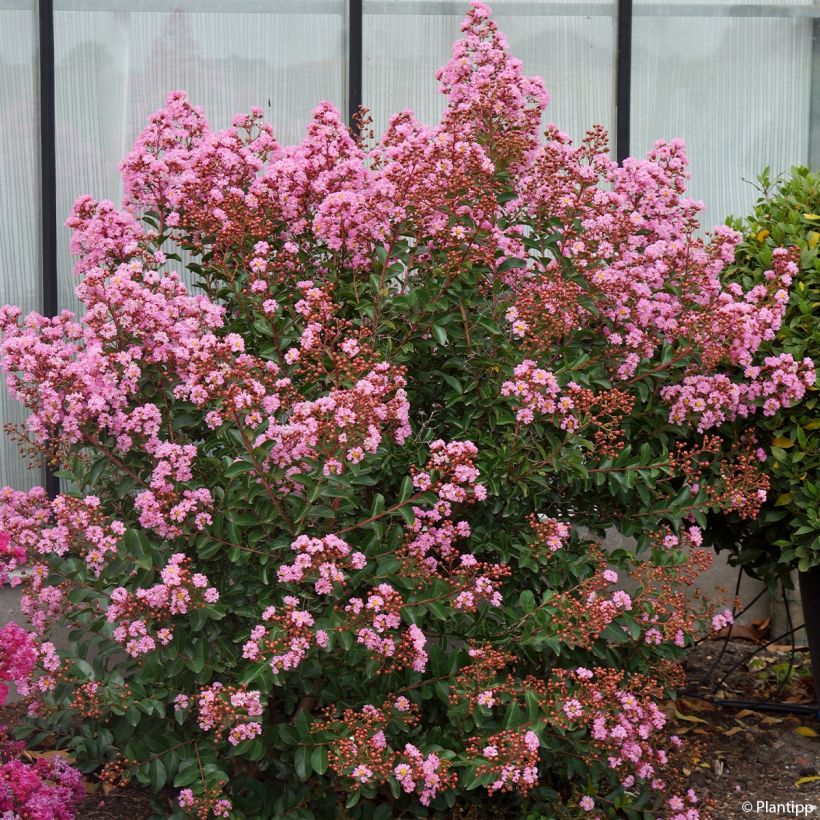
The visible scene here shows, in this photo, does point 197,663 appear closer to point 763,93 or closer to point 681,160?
point 681,160

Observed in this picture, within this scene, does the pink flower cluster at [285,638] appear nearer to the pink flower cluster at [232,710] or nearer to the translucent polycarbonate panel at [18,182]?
the pink flower cluster at [232,710]

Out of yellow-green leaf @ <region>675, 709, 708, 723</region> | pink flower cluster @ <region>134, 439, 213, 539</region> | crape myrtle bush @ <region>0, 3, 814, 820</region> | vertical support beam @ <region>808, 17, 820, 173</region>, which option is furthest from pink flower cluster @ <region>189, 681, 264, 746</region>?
vertical support beam @ <region>808, 17, 820, 173</region>

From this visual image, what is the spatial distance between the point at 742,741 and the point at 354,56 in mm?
2990

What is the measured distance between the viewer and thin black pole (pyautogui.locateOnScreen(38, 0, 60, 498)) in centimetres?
446

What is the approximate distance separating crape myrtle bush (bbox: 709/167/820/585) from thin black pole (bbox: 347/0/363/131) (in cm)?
161

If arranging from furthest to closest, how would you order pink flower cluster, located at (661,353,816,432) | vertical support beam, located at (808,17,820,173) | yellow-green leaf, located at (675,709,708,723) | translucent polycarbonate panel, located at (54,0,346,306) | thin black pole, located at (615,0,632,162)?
vertical support beam, located at (808,17,820,173) < thin black pole, located at (615,0,632,162) < translucent polycarbonate panel, located at (54,0,346,306) < yellow-green leaf, located at (675,709,708,723) < pink flower cluster, located at (661,353,816,432)

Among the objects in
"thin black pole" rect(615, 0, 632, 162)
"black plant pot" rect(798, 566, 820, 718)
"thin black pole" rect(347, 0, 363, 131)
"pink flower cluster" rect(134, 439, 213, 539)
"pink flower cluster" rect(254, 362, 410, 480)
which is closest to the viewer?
"pink flower cluster" rect(254, 362, 410, 480)

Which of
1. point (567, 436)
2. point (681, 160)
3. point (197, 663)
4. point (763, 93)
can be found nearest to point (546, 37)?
point (763, 93)

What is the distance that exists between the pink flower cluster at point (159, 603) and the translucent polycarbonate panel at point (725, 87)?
299 cm

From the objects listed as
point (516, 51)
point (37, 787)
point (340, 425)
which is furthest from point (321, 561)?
point (516, 51)

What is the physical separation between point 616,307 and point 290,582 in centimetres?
126

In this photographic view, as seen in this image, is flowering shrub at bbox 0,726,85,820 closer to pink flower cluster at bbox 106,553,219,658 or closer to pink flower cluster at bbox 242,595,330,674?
pink flower cluster at bbox 106,553,219,658

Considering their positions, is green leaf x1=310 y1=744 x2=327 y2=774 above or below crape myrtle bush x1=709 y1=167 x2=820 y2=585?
below

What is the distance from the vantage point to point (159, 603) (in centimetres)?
296
